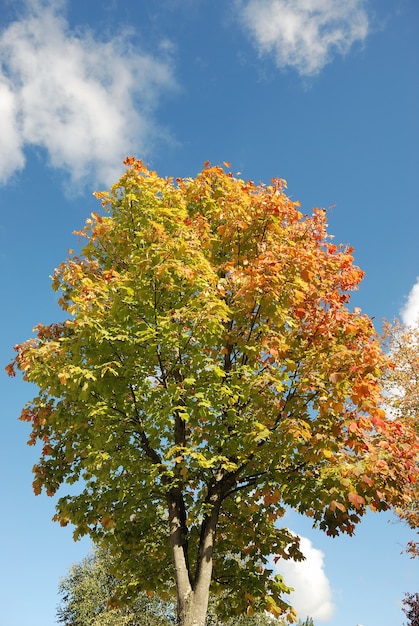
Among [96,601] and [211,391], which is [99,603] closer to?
[96,601]

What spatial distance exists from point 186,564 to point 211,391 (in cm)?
426

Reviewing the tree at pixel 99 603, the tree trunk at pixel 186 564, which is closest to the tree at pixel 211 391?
the tree trunk at pixel 186 564

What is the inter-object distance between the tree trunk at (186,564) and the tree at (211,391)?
4 centimetres

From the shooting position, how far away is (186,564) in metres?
11.3

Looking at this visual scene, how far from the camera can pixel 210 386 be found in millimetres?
10148

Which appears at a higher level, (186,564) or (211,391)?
→ (211,391)

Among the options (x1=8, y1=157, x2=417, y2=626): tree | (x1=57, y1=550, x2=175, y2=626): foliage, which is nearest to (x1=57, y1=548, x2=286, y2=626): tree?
(x1=57, y1=550, x2=175, y2=626): foliage

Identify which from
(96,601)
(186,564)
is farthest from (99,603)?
(186,564)

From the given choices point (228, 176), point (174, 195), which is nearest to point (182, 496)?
point (174, 195)

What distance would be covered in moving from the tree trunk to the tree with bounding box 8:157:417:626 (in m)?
0.04

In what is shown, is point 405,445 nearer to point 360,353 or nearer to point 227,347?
point 360,353

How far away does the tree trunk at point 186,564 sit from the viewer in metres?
10.5

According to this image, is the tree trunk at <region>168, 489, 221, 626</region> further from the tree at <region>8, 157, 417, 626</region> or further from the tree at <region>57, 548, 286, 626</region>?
the tree at <region>57, 548, 286, 626</region>

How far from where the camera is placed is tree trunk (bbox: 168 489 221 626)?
10.5 m
